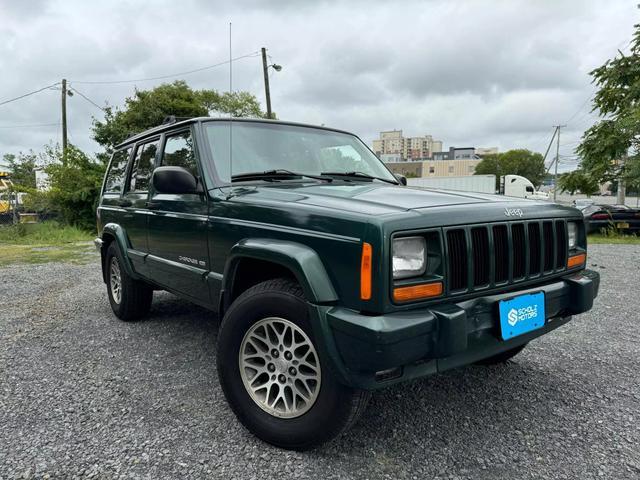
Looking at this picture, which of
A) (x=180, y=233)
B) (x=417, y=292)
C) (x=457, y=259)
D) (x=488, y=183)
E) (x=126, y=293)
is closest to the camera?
(x=417, y=292)

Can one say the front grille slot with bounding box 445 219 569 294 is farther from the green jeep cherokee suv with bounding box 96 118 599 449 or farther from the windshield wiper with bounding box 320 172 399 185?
the windshield wiper with bounding box 320 172 399 185

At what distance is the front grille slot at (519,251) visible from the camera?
7.52 feet

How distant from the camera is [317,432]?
2061 mm

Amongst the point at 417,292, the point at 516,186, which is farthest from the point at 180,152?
the point at 516,186

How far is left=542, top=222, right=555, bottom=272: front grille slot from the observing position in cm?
247

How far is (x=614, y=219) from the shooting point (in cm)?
1327

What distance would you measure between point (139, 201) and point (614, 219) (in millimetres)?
14019

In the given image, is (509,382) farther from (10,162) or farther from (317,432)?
(10,162)

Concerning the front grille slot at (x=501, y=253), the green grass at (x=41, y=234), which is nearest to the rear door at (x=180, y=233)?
the front grille slot at (x=501, y=253)

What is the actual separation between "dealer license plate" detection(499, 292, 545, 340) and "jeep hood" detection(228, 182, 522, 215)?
20.9 inches

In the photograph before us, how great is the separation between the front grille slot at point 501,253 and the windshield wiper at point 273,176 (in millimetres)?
1253

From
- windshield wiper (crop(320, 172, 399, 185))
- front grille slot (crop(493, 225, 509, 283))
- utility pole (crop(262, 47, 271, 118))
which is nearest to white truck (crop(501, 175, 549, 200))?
utility pole (crop(262, 47, 271, 118))

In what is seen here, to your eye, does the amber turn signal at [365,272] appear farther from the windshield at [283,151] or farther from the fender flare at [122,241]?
the fender flare at [122,241]

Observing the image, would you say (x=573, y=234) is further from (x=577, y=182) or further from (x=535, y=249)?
(x=577, y=182)
